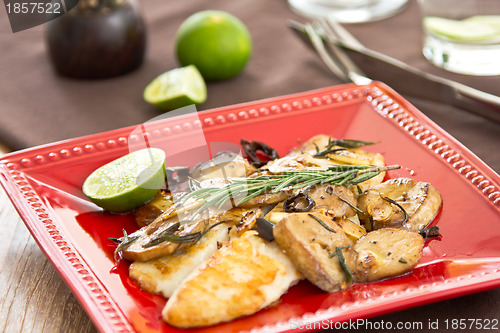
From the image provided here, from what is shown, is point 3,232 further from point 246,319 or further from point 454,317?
point 454,317

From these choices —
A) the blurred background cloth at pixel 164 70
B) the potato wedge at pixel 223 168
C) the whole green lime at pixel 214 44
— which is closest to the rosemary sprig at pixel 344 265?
the potato wedge at pixel 223 168

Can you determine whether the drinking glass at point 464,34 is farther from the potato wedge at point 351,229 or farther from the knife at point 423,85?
the potato wedge at point 351,229

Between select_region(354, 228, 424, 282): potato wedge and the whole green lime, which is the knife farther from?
select_region(354, 228, 424, 282): potato wedge

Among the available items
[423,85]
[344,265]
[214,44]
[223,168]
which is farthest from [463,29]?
[344,265]

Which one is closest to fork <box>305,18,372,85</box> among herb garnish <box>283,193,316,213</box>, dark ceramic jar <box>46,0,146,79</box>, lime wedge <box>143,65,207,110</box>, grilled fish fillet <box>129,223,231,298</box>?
lime wedge <box>143,65,207,110</box>

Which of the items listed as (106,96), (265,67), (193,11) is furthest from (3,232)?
(193,11)
